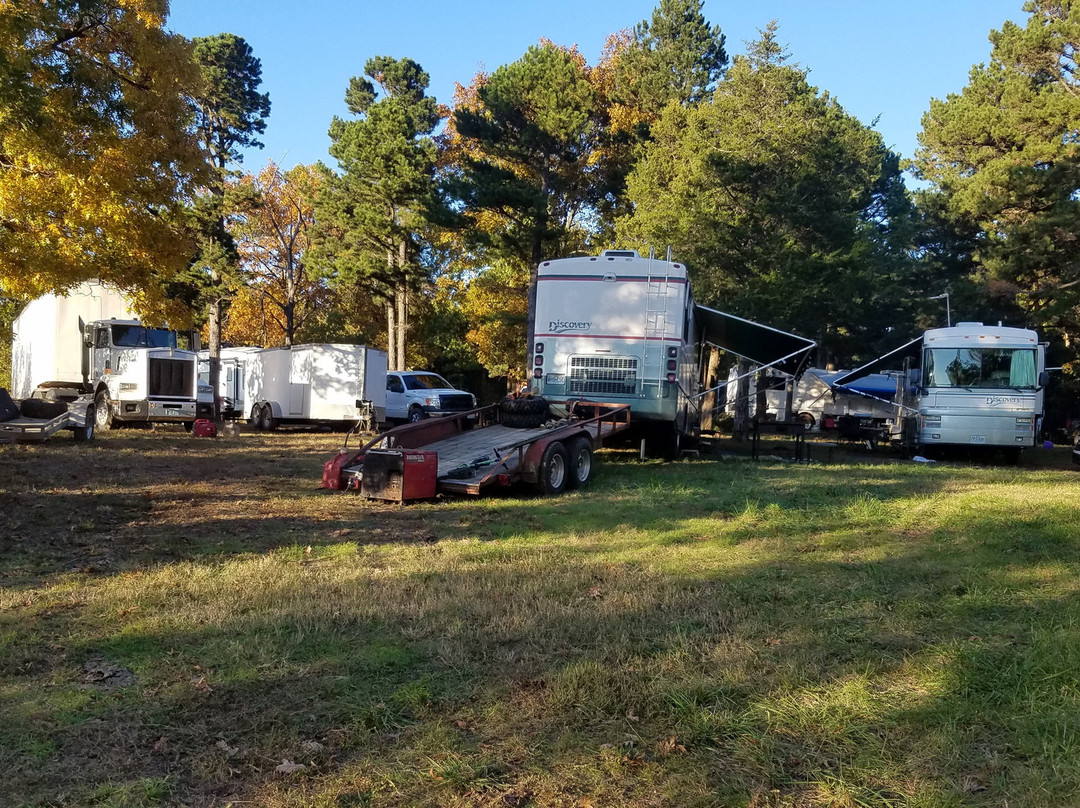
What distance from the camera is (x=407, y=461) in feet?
32.4

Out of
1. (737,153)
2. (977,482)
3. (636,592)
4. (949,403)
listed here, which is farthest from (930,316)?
(636,592)

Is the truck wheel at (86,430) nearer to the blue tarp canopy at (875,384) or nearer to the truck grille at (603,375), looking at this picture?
the truck grille at (603,375)

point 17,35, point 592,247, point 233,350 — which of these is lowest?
point 233,350

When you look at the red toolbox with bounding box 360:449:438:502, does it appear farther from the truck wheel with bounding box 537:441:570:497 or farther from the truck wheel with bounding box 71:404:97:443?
the truck wheel with bounding box 71:404:97:443

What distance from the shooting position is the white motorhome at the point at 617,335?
1347 centimetres

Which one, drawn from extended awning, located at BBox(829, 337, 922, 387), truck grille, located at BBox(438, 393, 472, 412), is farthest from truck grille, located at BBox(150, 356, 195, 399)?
extended awning, located at BBox(829, 337, 922, 387)

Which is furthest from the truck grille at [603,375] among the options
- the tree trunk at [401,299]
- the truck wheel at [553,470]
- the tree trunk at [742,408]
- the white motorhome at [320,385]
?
the tree trunk at [401,299]

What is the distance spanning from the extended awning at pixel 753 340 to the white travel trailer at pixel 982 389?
3.67 meters

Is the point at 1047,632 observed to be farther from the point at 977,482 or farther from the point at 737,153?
the point at 737,153

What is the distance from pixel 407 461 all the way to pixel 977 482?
876cm

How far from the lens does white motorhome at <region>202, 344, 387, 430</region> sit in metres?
23.4

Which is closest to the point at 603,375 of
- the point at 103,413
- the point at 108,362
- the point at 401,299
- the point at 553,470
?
the point at 553,470

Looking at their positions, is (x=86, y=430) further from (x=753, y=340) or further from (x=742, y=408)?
(x=742, y=408)

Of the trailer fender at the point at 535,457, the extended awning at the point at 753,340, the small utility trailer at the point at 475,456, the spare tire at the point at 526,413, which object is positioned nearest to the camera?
the small utility trailer at the point at 475,456
